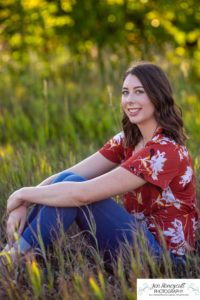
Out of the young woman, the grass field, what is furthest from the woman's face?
the grass field

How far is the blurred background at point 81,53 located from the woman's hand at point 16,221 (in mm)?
2556

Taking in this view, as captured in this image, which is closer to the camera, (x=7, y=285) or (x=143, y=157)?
(x=7, y=285)

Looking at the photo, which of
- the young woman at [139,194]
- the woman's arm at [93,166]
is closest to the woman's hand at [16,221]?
the young woman at [139,194]

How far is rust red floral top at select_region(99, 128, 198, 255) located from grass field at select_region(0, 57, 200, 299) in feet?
0.53

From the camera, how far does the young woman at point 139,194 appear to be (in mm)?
2748

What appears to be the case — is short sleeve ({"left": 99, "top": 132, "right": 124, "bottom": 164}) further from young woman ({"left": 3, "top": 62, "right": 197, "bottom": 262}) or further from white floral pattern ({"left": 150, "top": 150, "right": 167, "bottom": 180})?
white floral pattern ({"left": 150, "top": 150, "right": 167, "bottom": 180})

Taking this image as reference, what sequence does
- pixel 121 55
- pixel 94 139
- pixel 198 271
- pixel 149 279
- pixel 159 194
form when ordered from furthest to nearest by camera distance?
pixel 121 55 → pixel 94 139 → pixel 159 194 → pixel 198 271 → pixel 149 279

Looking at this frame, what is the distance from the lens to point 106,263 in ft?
9.34

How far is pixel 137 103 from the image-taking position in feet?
9.53

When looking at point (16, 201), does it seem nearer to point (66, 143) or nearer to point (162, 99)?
point (162, 99)

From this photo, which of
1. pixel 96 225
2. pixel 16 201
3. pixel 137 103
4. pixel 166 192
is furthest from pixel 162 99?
pixel 16 201

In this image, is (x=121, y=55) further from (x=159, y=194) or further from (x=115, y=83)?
(x=159, y=194)

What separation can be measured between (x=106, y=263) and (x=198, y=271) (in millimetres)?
408

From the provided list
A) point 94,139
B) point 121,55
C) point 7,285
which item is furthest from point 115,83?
point 7,285
